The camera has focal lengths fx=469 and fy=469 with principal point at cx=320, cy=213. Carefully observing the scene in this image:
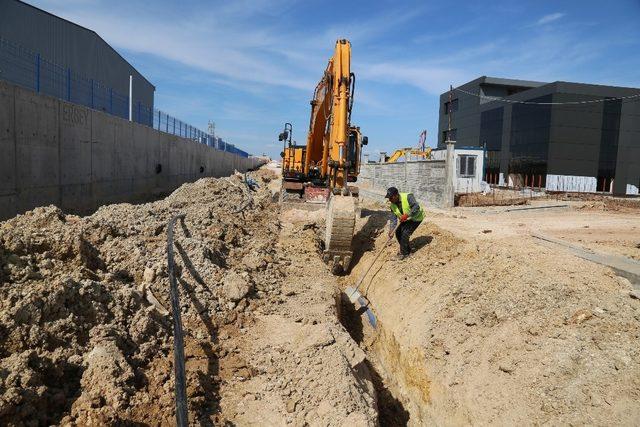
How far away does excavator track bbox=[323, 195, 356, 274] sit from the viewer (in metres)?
8.73

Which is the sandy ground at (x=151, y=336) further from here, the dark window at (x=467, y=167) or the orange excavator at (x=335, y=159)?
the dark window at (x=467, y=167)

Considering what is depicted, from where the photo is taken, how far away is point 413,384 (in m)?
6.35

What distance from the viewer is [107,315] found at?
4.27 metres

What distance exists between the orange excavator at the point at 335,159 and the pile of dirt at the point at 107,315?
2.04 metres

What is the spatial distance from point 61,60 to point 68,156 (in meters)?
14.9

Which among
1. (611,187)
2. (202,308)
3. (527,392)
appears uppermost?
(611,187)

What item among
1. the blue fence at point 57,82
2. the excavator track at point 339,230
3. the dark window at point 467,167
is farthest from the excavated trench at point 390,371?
the dark window at point 467,167

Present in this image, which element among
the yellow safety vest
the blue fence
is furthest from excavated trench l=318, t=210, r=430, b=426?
the blue fence

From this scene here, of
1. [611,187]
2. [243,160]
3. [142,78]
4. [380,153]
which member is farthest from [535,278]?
[243,160]

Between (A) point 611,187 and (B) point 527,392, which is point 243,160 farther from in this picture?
(B) point 527,392

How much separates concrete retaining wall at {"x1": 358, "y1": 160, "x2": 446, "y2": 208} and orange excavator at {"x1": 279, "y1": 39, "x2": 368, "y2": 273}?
5.85 m

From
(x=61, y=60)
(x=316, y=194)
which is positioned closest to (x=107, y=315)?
(x=316, y=194)

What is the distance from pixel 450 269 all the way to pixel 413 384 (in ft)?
8.24

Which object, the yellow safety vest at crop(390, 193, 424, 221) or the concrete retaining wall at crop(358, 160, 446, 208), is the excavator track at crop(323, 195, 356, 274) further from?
the concrete retaining wall at crop(358, 160, 446, 208)
